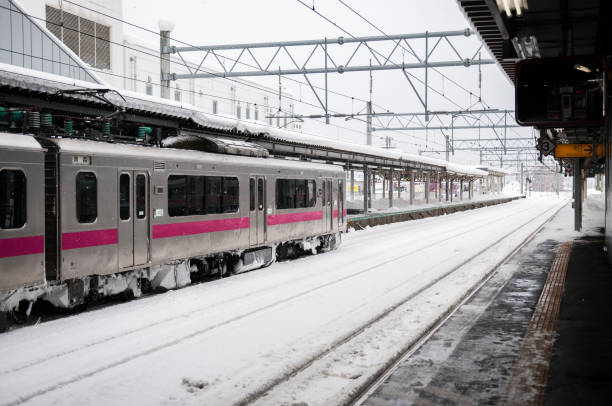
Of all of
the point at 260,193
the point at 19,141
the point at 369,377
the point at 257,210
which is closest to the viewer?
the point at 369,377

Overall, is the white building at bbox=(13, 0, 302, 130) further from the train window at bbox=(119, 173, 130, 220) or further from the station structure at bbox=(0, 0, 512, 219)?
the train window at bbox=(119, 173, 130, 220)

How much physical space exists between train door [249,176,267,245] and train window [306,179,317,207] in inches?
110

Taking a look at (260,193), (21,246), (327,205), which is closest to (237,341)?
(21,246)

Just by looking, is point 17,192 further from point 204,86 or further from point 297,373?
point 204,86

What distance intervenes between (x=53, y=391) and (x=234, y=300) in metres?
5.14

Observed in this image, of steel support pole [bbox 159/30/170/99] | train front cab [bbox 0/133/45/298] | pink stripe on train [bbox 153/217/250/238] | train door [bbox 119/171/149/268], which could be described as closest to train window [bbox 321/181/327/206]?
pink stripe on train [bbox 153/217/250/238]

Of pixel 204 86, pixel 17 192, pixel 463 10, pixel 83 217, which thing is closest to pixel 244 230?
pixel 83 217

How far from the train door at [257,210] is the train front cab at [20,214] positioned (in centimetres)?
641

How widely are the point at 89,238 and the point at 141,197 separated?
1567 millimetres

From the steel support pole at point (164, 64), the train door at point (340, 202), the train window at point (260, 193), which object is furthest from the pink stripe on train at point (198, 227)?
the steel support pole at point (164, 64)

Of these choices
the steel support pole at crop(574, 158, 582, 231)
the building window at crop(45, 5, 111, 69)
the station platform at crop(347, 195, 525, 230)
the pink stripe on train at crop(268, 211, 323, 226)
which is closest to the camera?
the pink stripe on train at crop(268, 211, 323, 226)

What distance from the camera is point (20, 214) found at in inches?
362

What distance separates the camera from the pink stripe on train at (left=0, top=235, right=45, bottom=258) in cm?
887

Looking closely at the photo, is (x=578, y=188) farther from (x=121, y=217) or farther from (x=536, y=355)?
(x=121, y=217)
